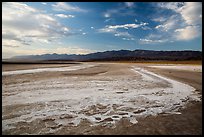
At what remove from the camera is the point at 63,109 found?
793 centimetres

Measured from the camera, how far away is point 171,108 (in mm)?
8109

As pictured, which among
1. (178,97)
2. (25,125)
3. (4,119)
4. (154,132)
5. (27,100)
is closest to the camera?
(154,132)

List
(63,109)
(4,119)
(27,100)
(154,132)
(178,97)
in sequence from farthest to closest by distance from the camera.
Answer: (178,97) < (27,100) < (63,109) < (4,119) < (154,132)

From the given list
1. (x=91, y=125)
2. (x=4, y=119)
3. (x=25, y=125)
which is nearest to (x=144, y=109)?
(x=91, y=125)

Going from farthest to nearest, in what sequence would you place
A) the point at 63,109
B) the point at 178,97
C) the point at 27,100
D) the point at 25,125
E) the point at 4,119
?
1. the point at 178,97
2. the point at 27,100
3. the point at 63,109
4. the point at 4,119
5. the point at 25,125

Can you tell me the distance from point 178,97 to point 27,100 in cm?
836

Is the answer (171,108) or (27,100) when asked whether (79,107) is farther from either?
(171,108)

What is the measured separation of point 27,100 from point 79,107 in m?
3.10

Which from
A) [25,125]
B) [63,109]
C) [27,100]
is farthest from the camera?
[27,100]

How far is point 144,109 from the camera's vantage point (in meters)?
7.98

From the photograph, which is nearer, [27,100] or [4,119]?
[4,119]

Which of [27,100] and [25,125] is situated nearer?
[25,125]

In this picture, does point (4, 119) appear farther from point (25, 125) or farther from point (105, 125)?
point (105, 125)

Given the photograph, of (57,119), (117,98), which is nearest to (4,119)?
(57,119)
